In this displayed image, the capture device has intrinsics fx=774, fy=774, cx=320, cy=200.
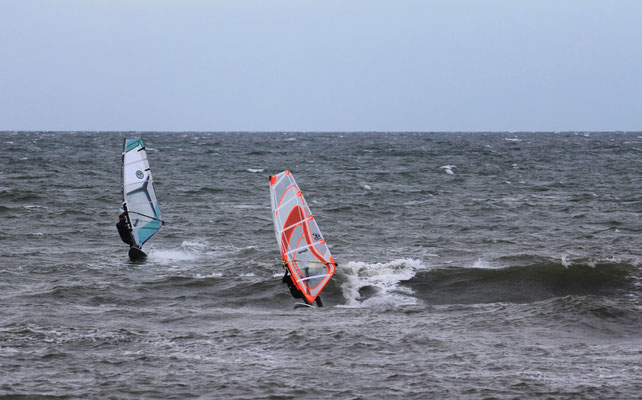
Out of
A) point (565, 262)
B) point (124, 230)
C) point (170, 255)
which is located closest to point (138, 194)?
point (124, 230)

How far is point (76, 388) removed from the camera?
9.02m

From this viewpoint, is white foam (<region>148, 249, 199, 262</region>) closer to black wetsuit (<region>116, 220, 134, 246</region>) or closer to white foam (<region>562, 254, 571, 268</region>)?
black wetsuit (<region>116, 220, 134, 246</region>)

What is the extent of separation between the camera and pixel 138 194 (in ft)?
64.6

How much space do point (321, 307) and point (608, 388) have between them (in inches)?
246

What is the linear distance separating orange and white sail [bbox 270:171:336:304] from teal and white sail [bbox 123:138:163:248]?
208 inches

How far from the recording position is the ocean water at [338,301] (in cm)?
938

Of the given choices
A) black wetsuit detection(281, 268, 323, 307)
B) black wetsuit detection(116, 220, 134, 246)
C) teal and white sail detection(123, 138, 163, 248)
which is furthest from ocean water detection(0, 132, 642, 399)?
teal and white sail detection(123, 138, 163, 248)

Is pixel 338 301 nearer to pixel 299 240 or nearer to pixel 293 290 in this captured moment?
pixel 293 290

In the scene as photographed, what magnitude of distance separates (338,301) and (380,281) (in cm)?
158

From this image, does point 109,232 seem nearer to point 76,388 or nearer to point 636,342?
point 76,388

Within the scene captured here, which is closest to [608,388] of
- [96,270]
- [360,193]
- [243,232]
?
[96,270]

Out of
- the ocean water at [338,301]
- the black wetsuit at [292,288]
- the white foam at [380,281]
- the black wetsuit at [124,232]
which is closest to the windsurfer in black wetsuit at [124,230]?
the black wetsuit at [124,232]

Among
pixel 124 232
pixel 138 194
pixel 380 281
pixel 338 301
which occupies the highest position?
pixel 138 194

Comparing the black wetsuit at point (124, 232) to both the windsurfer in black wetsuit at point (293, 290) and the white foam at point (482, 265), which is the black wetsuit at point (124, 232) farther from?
the white foam at point (482, 265)
